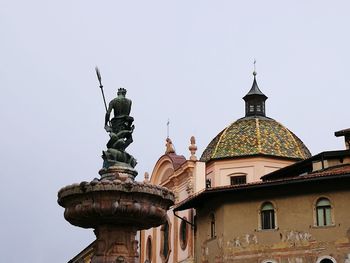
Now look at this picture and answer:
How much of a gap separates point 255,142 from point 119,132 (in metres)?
24.1

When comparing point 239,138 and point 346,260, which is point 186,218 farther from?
point 346,260

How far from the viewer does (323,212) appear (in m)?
30.1

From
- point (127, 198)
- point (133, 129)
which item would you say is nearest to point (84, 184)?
point (127, 198)

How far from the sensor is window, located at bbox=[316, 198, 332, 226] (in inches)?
1176

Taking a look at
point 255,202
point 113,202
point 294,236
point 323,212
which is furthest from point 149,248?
point 113,202

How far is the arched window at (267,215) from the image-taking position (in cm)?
3111

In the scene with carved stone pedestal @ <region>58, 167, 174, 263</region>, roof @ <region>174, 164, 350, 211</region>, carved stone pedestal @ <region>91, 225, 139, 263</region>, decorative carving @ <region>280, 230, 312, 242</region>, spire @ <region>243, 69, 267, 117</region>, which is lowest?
carved stone pedestal @ <region>91, 225, 139, 263</region>

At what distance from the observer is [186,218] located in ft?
123

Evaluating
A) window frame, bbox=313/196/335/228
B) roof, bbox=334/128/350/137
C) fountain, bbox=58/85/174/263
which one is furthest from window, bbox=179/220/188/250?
fountain, bbox=58/85/174/263

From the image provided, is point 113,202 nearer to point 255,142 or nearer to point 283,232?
point 283,232

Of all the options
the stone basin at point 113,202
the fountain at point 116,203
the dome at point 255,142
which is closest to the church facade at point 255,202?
the dome at point 255,142

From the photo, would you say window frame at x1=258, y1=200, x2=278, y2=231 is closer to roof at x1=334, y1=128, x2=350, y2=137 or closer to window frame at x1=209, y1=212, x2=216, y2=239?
window frame at x1=209, y1=212, x2=216, y2=239

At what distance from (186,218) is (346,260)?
10516 millimetres

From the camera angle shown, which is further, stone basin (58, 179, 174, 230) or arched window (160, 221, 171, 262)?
arched window (160, 221, 171, 262)
